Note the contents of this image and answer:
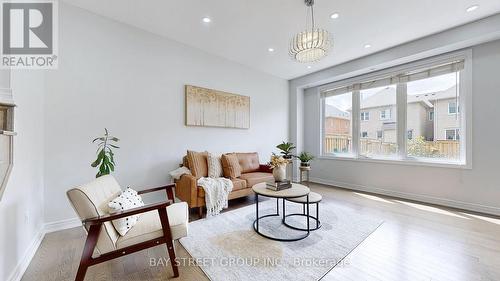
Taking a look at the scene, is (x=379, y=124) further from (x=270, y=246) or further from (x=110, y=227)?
(x=110, y=227)

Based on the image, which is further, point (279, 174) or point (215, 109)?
point (215, 109)

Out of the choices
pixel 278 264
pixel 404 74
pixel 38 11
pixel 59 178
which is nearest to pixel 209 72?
pixel 38 11

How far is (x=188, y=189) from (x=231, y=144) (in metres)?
1.67

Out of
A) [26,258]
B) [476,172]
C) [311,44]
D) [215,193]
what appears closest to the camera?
[26,258]

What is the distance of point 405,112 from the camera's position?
13.4ft

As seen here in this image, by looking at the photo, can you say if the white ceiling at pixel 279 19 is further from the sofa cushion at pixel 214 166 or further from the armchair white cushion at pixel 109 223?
the armchair white cushion at pixel 109 223

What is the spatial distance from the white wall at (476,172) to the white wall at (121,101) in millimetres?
3549

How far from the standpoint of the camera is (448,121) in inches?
142

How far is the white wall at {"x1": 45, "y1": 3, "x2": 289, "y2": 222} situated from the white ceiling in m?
0.28

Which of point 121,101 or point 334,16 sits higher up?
point 334,16

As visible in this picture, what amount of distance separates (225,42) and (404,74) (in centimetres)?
357

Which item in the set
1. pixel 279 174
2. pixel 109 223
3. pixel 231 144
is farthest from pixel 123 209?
pixel 231 144

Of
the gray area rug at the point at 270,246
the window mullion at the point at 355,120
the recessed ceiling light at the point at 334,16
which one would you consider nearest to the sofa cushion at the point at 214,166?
the gray area rug at the point at 270,246

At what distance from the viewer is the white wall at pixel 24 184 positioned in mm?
1608
